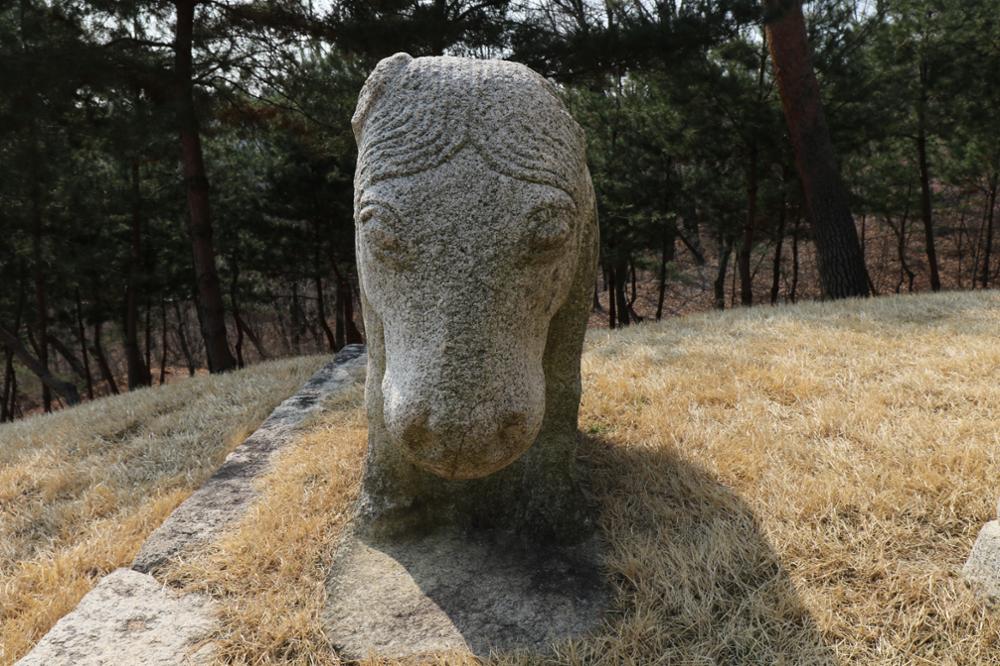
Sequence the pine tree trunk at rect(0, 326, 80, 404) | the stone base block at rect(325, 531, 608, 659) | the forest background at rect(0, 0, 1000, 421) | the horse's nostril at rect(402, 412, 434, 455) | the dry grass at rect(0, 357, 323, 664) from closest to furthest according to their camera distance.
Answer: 1. the horse's nostril at rect(402, 412, 434, 455)
2. the stone base block at rect(325, 531, 608, 659)
3. the dry grass at rect(0, 357, 323, 664)
4. the forest background at rect(0, 0, 1000, 421)
5. the pine tree trunk at rect(0, 326, 80, 404)

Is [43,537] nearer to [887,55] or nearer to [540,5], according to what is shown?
[540,5]

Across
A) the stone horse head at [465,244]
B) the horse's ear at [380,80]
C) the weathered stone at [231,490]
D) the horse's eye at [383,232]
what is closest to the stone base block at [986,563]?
the stone horse head at [465,244]

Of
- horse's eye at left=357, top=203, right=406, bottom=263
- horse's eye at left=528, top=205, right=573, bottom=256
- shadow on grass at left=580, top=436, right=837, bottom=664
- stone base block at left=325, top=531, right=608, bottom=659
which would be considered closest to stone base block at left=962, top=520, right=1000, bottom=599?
shadow on grass at left=580, top=436, right=837, bottom=664

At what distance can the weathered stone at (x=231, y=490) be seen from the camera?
2.24 meters

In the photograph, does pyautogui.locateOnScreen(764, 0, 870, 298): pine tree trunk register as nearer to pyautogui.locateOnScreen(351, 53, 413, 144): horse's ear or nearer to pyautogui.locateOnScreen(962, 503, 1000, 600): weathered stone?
pyautogui.locateOnScreen(962, 503, 1000, 600): weathered stone

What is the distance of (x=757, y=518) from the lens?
2.02 m

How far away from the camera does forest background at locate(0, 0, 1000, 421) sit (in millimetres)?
6172

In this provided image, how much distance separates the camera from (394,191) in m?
1.53

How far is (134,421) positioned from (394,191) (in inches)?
138

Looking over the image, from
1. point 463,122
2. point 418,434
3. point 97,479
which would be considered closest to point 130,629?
point 418,434

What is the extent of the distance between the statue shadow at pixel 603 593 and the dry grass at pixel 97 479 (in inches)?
42.6

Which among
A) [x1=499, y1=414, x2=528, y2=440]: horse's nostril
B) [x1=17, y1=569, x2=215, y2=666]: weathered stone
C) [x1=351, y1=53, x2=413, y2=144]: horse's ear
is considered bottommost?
[x1=17, y1=569, x2=215, y2=666]: weathered stone

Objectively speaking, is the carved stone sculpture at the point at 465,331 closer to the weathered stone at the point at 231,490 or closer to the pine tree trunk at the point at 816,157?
the weathered stone at the point at 231,490

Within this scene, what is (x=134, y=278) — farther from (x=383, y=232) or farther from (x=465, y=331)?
(x=465, y=331)
